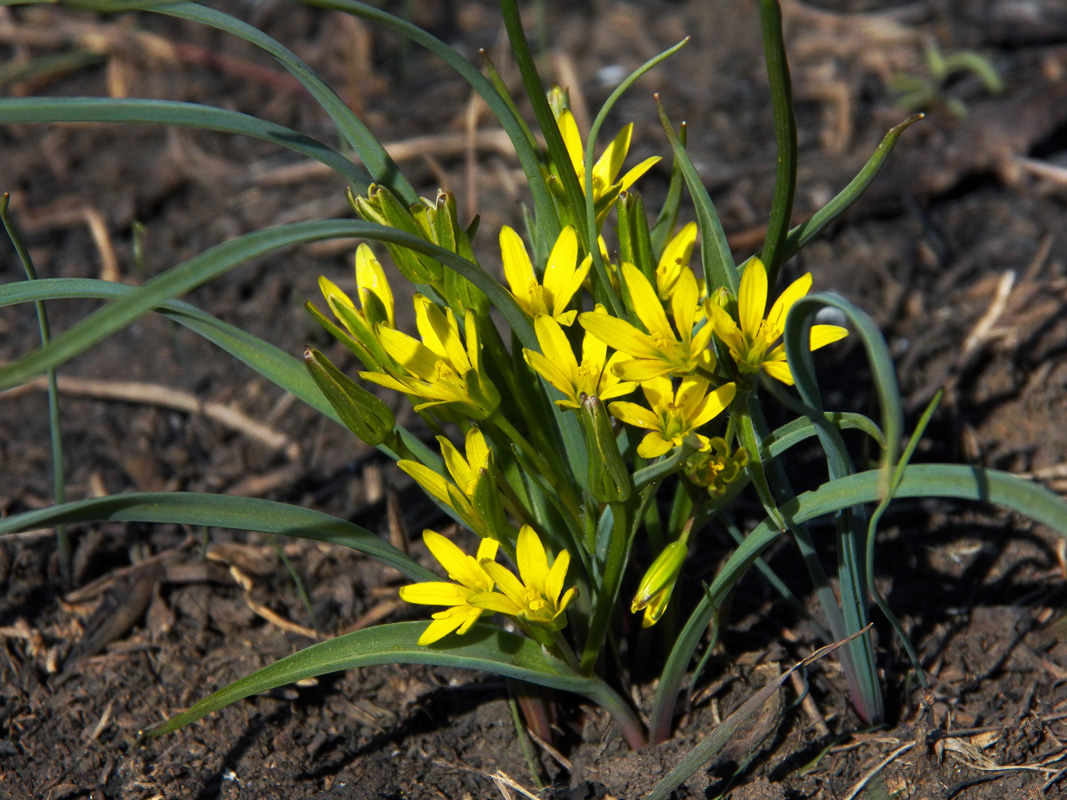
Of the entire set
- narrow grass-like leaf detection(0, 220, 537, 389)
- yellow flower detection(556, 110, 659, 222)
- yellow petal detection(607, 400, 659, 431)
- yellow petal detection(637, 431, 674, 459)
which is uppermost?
narrow grass-like leaf detection(0, 220, 537, 389)

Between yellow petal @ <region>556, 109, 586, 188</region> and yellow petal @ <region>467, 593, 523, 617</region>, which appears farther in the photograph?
yellow petal @ <region>556, 109, 586, 188</region>

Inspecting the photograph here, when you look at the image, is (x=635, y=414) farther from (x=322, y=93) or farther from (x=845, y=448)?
(x=322, y=93)

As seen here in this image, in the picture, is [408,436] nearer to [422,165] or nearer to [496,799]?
[496,799]

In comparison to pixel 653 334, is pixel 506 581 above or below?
below

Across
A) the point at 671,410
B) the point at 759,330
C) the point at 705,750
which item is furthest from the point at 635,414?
the point at 705,750

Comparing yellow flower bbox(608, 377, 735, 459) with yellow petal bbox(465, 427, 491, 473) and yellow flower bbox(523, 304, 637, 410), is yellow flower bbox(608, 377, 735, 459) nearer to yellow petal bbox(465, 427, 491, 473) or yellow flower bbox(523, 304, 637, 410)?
yellow flower bbox(523, 304, 637, 410)

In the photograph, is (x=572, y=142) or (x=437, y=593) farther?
(x=572, y=142)

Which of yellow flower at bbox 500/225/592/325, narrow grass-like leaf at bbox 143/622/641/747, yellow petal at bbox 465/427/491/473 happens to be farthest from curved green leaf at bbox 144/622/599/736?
yellow flower at bbox 500/225/592/325
